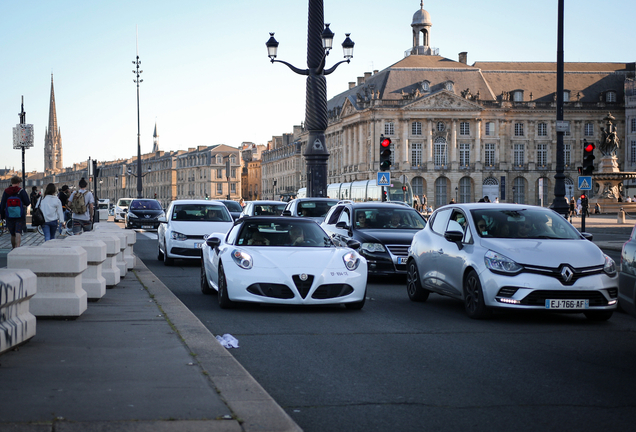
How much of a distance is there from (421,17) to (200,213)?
357 feet

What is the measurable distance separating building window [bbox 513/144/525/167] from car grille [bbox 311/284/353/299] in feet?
360

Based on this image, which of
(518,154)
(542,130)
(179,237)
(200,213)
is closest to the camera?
(179,237)

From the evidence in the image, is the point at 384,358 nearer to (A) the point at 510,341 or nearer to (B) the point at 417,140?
(A) the point at 510,341

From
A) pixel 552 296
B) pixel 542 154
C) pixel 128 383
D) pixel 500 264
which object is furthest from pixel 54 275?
pixel 542 154

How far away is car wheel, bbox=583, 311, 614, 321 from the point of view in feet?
32.1

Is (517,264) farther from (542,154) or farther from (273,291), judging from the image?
(542,154)

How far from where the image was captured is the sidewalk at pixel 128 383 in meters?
4.71

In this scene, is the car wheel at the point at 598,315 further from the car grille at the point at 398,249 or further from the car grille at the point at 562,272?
the car grille at the point at 398,249

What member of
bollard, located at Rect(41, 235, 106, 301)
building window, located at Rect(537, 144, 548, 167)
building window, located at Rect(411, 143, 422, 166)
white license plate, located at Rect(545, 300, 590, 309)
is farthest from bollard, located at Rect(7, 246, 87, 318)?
building window, located at Rect(537, 144, 548, 167)

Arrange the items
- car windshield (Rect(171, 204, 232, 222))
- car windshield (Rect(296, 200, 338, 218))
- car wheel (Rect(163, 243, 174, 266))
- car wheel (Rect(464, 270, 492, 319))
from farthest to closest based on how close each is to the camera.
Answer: car windshield (Rect(296, 200, 338, 218)), car windshield (Rect(171, 204, 232, 222)), car wheel (Rect(163, 243, 174, 266)), car wheel (Rect(464, 270, 492, 319))

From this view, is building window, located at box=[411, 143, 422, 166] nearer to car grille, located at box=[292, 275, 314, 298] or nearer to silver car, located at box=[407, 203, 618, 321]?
silver car, located at box=[407, 203, 618, 321]

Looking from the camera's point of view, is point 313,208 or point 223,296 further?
point 313,208

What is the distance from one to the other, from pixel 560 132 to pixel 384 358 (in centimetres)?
1425

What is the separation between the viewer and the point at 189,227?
18594 mm
